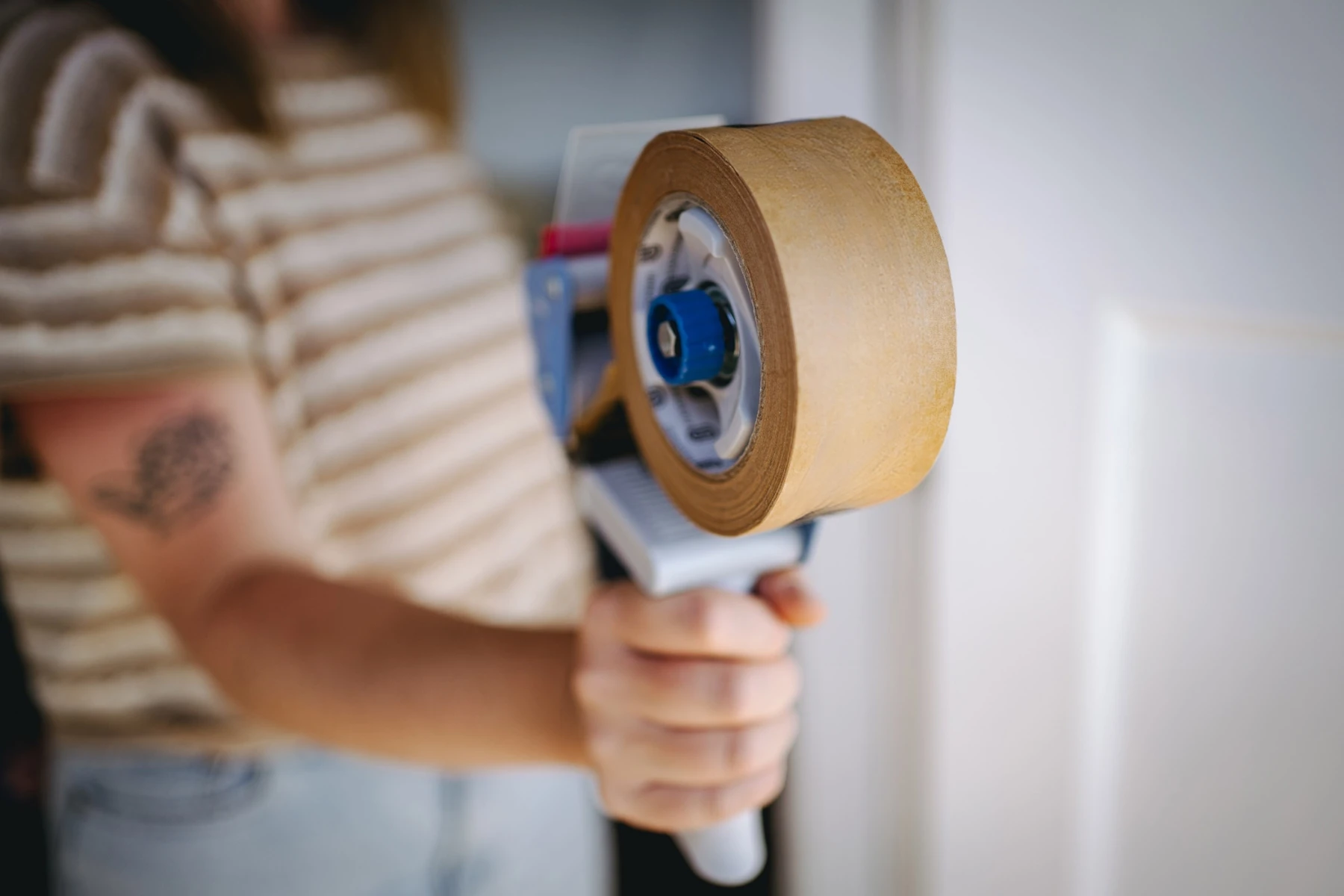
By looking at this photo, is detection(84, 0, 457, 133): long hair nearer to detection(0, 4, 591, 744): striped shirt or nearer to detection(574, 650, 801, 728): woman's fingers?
detection(0, 4, 591, 744): striped shirt

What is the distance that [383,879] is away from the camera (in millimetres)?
840

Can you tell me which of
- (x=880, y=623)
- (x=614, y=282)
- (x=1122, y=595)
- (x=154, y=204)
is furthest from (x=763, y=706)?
(x=154, y=204)

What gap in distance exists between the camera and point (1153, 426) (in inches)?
23.8

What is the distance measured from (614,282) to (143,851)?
806 millimetres

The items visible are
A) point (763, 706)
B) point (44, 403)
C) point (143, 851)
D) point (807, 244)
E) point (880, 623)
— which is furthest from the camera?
point (880, 623)

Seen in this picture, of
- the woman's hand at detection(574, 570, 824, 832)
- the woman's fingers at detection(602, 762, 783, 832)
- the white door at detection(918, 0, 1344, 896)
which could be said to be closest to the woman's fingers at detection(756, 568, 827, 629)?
the woman's hand at detection(574, 570, 824, 832)

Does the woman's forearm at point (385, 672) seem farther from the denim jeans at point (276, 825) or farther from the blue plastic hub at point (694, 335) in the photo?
the blue plastic hub at point (694, 335)

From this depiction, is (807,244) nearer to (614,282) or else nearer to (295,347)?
(614,282)

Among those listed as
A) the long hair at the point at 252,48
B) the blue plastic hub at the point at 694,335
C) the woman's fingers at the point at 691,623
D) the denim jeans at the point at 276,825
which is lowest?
the denim jeans at the point at 276,825

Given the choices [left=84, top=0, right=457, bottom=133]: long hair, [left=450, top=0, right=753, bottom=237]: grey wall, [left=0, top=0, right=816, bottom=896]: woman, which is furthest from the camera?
[left=450, top=0, right=753, bottom=237]: grey wall

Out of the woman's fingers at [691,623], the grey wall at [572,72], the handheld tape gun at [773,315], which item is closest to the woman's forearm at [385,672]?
the woman's fingers at [691,623]

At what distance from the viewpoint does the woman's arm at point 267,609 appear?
0.57 meters

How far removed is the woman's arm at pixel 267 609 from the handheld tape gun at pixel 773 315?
0.29 meters

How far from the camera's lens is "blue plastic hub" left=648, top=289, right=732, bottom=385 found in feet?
0.96
